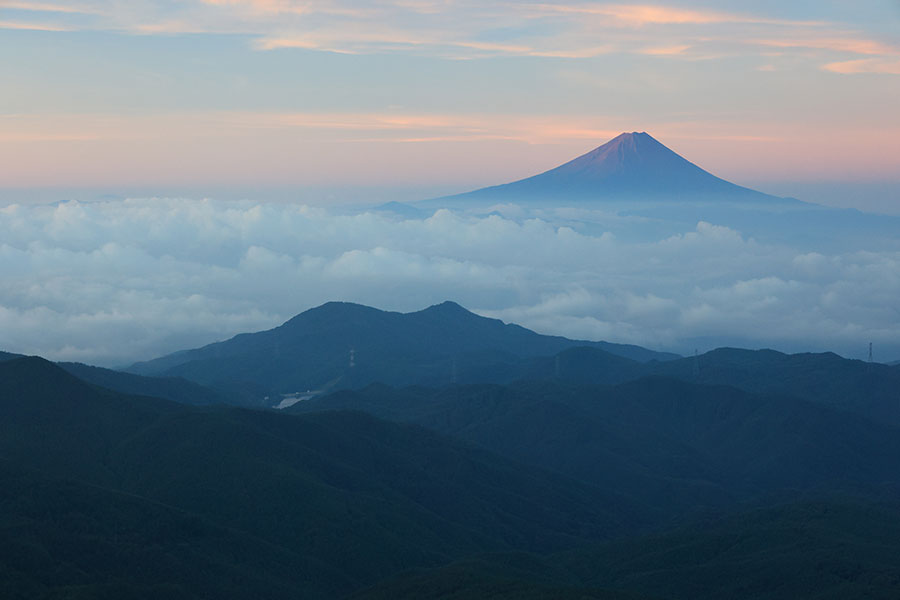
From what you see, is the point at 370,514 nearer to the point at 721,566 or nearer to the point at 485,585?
the point at 485,585

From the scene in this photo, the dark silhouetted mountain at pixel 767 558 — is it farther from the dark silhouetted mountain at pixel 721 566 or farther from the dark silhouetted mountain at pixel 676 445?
the dark silhouetted mountain at pixel 676 445

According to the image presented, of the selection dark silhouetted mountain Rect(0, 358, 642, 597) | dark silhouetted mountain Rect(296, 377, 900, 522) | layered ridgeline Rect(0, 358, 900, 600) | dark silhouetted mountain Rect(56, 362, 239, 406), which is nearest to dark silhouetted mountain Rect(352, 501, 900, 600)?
layered ridgeline Rect(0, 358, 900, 600)

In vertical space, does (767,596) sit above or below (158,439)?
below

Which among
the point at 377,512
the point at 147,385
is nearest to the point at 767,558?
the point at 377,512

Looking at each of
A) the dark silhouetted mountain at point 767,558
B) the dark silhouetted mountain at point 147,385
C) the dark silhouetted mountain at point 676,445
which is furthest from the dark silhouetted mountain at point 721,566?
the dark silhouetted mountain at point 147,385

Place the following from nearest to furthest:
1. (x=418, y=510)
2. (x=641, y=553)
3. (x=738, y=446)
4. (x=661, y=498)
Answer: (x=641, y=553) < (x=418, y=510) < (x=661, y=498) < (x=738, y=446)

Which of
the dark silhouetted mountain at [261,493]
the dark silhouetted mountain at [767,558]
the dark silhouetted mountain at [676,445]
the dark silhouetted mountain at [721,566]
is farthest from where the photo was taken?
the dark silhouetted mountain at [676,445]

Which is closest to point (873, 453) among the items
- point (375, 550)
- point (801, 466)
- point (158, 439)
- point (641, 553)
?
point (801, 466)

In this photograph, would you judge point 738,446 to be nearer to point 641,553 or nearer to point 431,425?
point 431,425

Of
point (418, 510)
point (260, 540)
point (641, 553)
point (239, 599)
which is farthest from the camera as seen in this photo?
point (418, 510)
